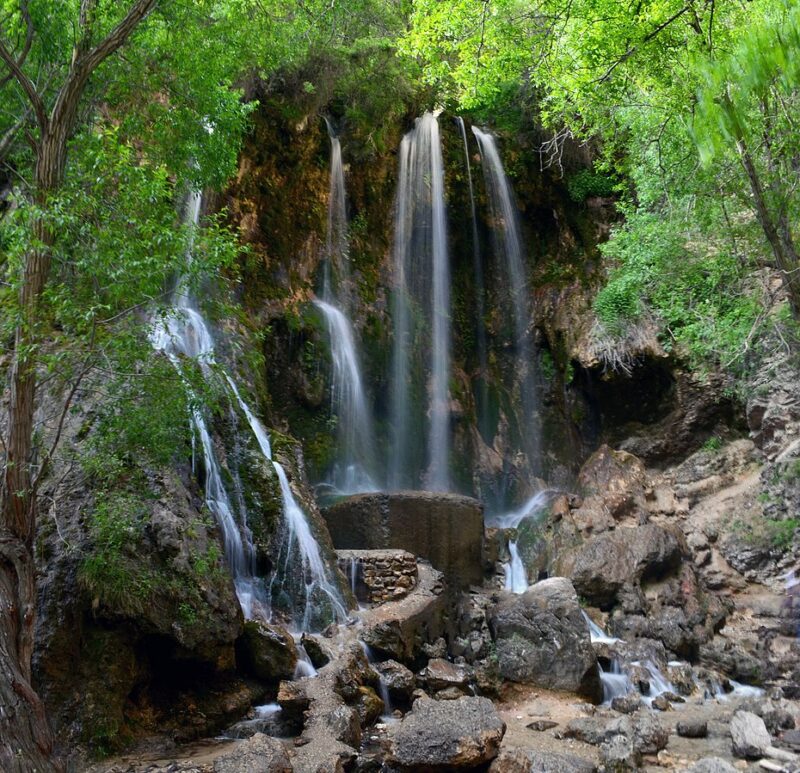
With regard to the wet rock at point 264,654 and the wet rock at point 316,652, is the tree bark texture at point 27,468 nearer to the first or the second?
the wet rock at point 264,654

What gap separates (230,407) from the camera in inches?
382

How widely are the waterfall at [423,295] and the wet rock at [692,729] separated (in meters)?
8.96

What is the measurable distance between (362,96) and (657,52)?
12.3 m

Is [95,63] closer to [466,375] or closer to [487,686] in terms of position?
[487,686]

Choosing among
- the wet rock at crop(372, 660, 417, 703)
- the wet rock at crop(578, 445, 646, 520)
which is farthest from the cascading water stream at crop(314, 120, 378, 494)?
the wet rock at crop(372, 660, 417, 703)

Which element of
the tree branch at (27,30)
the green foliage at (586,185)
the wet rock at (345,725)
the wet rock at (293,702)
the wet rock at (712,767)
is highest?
the green foliage at (586,185)

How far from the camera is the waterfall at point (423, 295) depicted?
16.3 metres

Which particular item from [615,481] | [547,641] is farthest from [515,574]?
[547,641]

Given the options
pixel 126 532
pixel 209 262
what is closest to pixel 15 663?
pixel 126 532

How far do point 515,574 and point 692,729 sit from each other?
6.00 meters

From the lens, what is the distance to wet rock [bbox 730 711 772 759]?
6.45 m

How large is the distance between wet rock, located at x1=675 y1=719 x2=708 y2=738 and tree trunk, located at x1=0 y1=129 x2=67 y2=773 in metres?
6.12

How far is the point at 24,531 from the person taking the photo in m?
5.33

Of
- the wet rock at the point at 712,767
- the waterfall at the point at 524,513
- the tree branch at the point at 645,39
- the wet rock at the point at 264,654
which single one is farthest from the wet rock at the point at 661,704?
the tree branch at the point at 645,39
